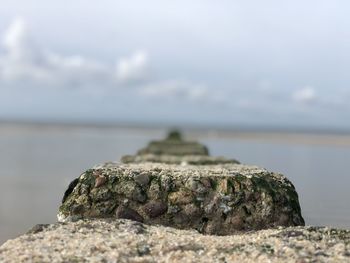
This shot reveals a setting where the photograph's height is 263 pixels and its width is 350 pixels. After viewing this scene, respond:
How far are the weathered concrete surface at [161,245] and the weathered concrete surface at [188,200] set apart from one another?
3.96ft

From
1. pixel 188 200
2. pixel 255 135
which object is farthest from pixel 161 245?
pixel 255 135

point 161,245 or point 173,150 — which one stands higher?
point 173,150

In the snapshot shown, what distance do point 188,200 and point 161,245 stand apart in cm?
267

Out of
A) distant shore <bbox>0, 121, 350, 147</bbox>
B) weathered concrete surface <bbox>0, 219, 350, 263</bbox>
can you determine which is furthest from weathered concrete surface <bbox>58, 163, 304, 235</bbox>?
distant shore <bbox>0, 121, 350, 147</bbox>

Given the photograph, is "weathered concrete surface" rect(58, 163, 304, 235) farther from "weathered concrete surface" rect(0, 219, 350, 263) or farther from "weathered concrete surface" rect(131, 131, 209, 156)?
"weathered concrete surface" rect(131, 131, 209, 156)

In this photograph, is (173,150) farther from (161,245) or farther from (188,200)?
(161,245)

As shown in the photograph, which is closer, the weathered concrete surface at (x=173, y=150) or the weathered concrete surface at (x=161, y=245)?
the weathered concrete surface at (x=161, y=245)

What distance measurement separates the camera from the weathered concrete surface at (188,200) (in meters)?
11.9

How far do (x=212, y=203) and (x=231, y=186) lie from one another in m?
0.63

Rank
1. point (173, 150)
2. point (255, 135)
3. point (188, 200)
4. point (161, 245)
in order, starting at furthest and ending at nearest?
point (255, 135) < point (173, 150) < point (188, 200) < point (161, 245)

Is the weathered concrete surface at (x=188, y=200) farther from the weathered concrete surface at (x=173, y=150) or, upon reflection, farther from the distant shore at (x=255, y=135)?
the distant shore at (x=255, y=135)

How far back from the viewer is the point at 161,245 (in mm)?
9500

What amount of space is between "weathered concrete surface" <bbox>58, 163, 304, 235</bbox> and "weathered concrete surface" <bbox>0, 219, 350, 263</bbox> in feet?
3.96

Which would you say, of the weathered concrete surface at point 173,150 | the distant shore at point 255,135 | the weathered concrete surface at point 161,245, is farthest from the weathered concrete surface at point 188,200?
the distant shore at point 255,135
